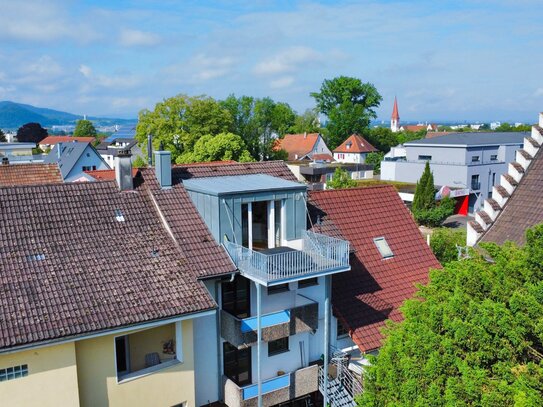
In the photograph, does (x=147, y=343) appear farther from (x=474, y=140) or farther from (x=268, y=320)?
(x=474, y=140)

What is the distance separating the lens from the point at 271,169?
18.8m

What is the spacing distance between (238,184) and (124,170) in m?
3.54

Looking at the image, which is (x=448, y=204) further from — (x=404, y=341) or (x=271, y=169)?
(x=404, y=341)

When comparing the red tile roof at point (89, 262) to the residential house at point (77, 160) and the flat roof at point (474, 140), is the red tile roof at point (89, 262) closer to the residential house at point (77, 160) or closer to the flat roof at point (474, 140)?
the residential house at point (77, 160)

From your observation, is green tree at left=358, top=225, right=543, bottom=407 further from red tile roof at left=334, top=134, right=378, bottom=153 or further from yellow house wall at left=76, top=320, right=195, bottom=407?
red tile roof at left=334, top=134, right=378, bottom=153

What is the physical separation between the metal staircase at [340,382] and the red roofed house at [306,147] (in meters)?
71.2

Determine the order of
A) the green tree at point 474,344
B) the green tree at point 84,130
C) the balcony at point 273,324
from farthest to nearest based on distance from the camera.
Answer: the green tree at point 84,130, the balcony at point 273,324, the green tree at point 474,344

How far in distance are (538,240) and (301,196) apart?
809cm

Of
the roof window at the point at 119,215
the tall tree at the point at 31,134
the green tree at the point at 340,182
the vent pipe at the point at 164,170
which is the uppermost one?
the tall tree at the point at 31,134

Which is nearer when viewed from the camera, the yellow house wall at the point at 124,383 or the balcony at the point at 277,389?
the yellow house wall at the point at 124,383

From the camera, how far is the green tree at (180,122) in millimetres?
52941

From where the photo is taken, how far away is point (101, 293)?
12.6 meters

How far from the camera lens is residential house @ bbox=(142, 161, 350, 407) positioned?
14625 millimetres

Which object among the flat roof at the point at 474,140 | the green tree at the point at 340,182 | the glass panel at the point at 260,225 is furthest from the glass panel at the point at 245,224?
the flat roof at the point at 474,140
